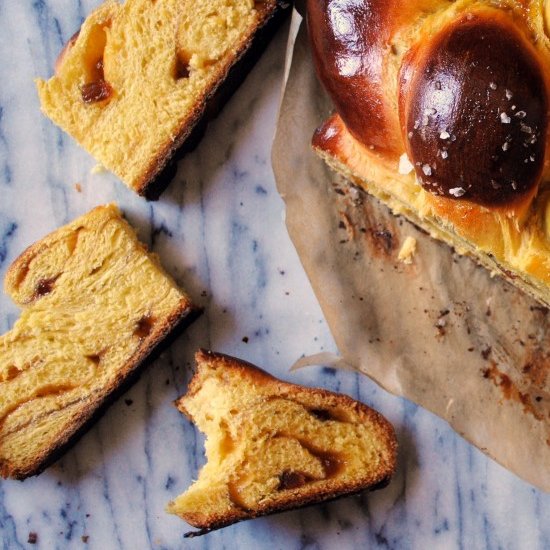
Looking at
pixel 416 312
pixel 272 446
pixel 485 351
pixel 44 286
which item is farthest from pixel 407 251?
pixel 44 286

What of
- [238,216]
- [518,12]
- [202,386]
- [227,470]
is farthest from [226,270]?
[518,12]

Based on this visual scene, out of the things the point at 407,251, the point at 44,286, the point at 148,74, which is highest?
the point at 148,74

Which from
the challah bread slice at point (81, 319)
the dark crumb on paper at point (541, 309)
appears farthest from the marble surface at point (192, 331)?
the dark crumb on paper at point (541, 309)

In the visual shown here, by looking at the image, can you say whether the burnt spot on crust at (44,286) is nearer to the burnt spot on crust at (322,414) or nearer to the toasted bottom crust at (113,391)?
the toasted bottom crust at (113,391)

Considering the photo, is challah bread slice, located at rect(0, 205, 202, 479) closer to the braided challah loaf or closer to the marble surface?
the marble surface

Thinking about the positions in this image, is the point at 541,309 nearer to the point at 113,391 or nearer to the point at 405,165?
the point at 405,165

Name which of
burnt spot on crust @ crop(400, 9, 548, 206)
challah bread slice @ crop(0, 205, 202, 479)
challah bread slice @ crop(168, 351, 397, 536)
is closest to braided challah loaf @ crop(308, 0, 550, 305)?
burnt spot on crust @ crop(400, 9, 548, 206)

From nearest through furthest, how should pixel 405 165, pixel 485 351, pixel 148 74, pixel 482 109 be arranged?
1. pixel 482 109
2. pixel 405 165
3. pixel 148 74
4. pixel 485 351
